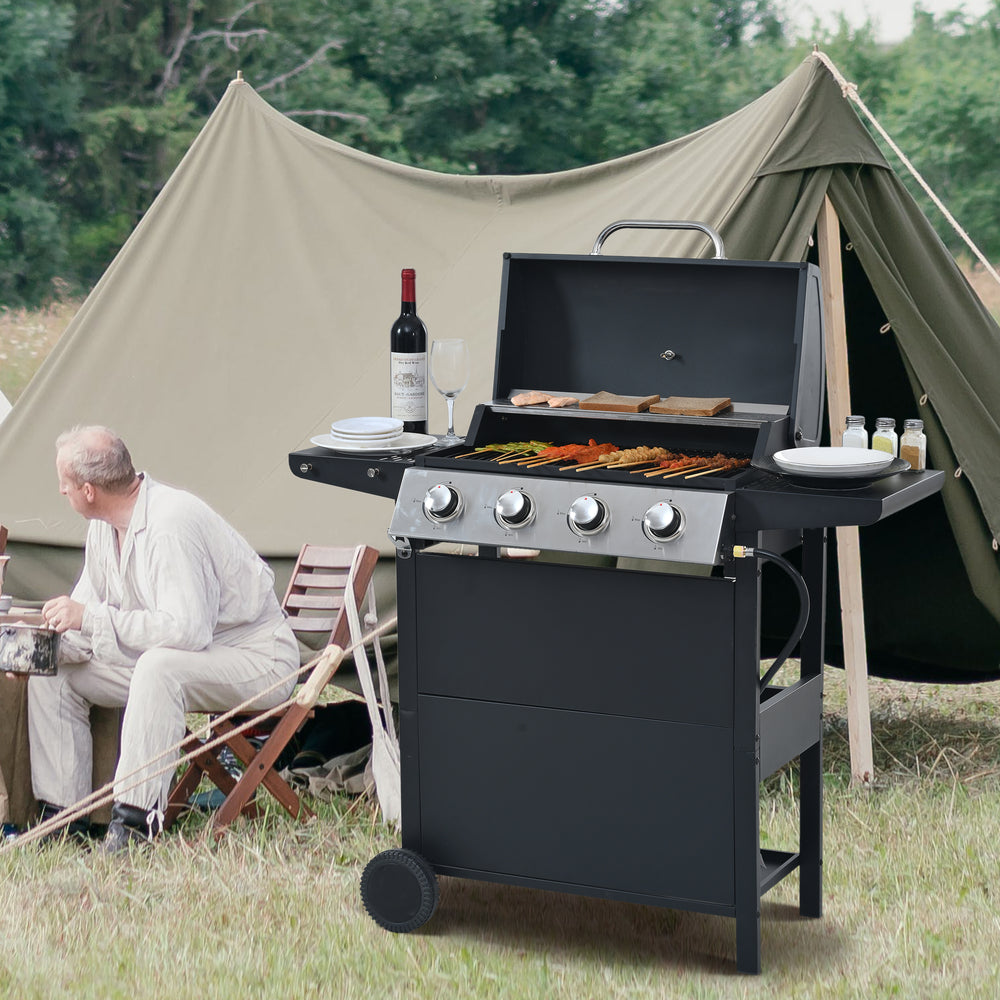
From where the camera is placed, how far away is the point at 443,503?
2.75 metres

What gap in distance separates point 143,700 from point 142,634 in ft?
0.52

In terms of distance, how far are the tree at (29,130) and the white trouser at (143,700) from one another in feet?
36.8

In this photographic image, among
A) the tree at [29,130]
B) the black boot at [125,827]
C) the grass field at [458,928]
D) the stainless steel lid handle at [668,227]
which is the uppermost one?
the tree at [29,130]

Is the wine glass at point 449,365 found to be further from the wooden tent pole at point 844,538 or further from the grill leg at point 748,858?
the wooden tent pole at point 844,538

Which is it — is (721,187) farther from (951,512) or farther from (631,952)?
(631,952)

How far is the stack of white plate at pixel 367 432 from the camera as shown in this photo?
297 centimetres

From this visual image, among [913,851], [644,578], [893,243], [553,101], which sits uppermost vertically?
[553,101]

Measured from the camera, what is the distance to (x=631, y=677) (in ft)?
9.05

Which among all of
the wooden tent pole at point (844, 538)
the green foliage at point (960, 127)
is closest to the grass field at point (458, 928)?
the wooden tent pole at point (844, 538)

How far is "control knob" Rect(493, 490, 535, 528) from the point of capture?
2.69m

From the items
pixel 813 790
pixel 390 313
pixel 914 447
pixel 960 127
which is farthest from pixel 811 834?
pixel 960 127

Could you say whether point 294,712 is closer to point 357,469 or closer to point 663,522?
point 357,469

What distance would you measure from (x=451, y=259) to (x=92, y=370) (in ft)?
3.78

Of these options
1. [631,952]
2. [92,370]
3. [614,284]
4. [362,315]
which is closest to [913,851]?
[631,952]
